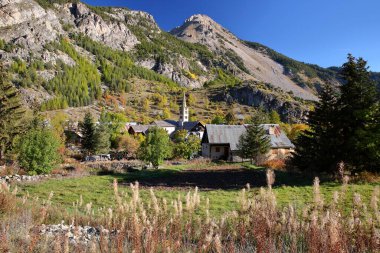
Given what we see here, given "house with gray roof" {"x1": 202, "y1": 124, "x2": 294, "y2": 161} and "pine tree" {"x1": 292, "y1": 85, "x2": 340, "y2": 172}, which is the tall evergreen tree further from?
"house with gray roof" {"x1": 202, "y1": 124, "x2": 294, "y2": 161}

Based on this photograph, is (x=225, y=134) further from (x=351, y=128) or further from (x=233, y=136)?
(x=351, y=128)

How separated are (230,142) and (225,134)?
88.9 inches

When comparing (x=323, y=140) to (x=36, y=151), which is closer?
(x=323, y=140)

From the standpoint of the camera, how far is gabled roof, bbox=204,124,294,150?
52.5 metres

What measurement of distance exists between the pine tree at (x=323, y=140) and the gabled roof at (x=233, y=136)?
897 inches

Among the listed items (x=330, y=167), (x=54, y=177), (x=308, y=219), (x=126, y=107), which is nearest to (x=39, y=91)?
(x=126, y=107)

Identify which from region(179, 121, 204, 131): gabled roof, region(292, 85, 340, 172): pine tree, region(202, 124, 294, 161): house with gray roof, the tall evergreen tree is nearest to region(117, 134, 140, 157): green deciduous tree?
region(202, 124, 294, 161): house with gray roof

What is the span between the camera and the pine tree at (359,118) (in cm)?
2236

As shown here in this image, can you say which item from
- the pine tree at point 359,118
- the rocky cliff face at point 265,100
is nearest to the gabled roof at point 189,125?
the rocky cliff face at point 265,100

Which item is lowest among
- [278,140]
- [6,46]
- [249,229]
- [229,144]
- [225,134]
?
[249,229]

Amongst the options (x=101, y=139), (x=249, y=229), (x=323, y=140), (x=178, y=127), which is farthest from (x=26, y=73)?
(x=249, y=229)

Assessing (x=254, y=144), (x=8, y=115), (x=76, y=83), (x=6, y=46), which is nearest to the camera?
(x=8, y=115)

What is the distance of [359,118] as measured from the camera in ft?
77.8

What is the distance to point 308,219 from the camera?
5551 mm
